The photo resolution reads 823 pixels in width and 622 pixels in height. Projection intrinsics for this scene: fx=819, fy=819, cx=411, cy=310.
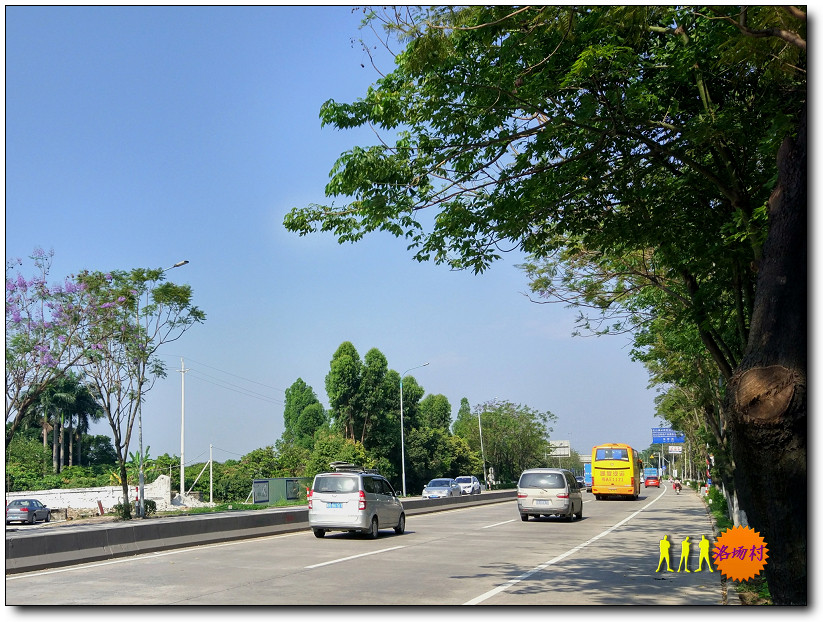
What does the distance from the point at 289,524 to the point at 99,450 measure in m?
52.3

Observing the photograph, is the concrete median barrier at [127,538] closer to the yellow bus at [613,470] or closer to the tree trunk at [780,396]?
the tree trunk at [780,396]

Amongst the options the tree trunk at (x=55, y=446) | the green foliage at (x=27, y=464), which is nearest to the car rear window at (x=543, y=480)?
the green foliage at (x=27, y=464)

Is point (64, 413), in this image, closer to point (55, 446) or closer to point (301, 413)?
point (55, 446)

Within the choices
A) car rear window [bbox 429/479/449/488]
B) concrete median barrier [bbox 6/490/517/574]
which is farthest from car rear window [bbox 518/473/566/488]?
car rear window [bbox 429/479/449/488]

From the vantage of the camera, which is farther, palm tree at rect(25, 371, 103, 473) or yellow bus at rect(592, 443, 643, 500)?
palm tree at rect(25, 371, 103, 473)

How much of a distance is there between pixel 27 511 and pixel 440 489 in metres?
24.2

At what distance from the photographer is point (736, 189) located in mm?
11047

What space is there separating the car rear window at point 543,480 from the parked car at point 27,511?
2457 cm

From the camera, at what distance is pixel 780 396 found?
627 cm

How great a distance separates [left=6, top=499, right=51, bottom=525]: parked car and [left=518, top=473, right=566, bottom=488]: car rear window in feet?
80.6

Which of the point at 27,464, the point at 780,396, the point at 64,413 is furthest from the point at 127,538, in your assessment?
the point at 64,413

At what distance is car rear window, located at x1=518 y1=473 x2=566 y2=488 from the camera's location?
28.4m

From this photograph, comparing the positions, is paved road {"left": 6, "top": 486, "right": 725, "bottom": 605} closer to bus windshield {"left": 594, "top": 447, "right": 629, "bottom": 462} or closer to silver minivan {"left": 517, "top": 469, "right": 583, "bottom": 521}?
silver minivan {"left": 517, "top": 469, "right": 583, "bottom": 521}

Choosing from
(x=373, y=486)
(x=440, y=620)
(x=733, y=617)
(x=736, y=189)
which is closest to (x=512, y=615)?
(x=440, y=620)
